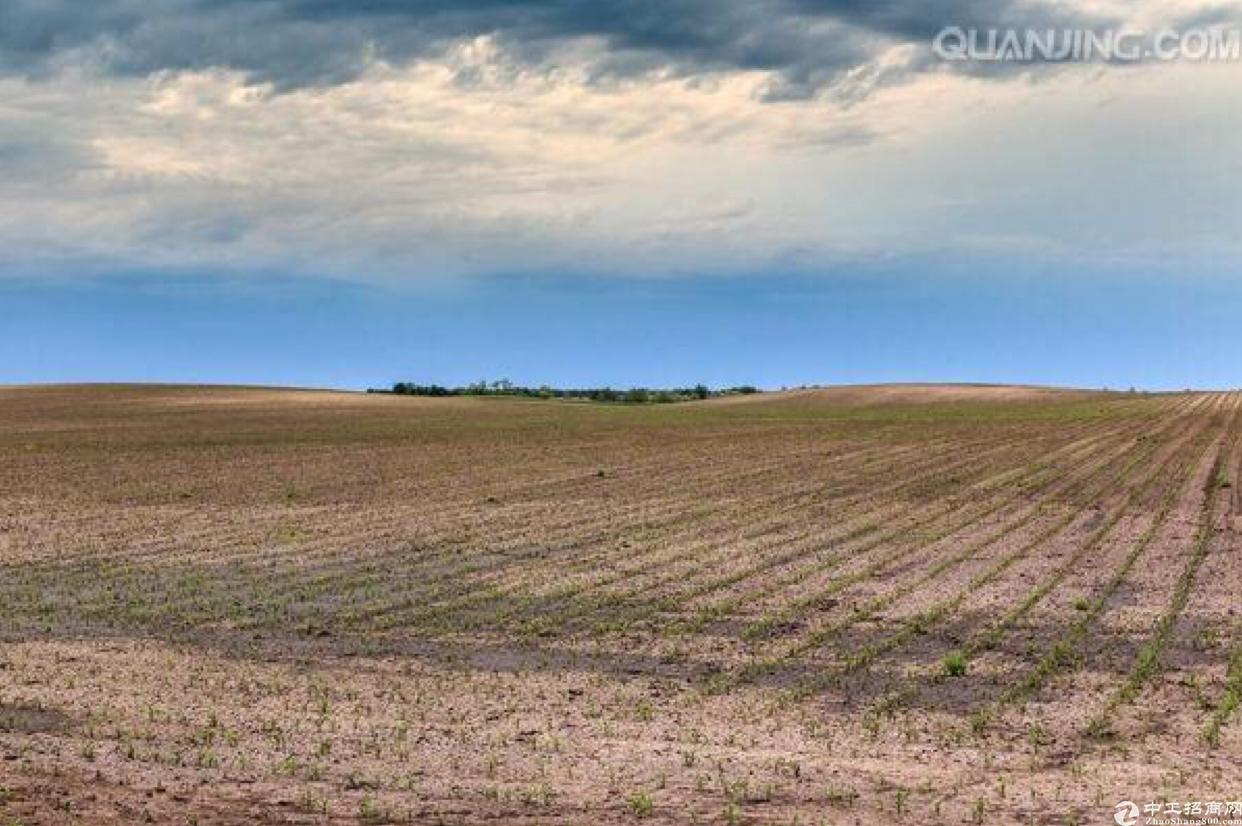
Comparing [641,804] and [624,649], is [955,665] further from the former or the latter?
[641,804]

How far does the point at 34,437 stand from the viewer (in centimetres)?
5644

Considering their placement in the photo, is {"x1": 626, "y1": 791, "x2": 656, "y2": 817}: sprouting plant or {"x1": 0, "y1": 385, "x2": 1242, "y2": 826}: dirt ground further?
{"x1": 0, "y1": 385, "x2": 1242, "y2": 826}: dirt ground

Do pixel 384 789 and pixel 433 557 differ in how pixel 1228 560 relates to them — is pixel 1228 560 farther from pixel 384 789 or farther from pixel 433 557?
pixel 384 789

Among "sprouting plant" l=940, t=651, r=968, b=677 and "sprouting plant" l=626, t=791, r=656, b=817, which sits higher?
"sprouting plant" l=940, t=651, r=968, b=677

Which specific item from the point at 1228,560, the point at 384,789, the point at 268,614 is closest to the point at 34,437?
the point at 268,614

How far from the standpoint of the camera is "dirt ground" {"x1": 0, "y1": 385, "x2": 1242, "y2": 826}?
9297 mm

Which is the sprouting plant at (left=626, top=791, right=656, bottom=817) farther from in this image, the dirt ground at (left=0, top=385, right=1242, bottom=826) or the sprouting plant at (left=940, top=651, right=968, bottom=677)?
the sprouting plant at (left=940, top=651, right=968, bottom=677)

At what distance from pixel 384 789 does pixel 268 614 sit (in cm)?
807

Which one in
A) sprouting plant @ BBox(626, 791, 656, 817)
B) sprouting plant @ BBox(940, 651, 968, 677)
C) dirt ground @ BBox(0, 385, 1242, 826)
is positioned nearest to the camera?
sprouting plant @ BBox(626, 791, 656, 817)

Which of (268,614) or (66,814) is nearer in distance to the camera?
(66,814)

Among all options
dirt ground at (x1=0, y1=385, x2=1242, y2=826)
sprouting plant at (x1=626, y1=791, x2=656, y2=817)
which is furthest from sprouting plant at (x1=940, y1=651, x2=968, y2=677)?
sprouting plant at (x1=626, y1=791, x2=656, y2=817)

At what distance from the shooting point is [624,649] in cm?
1455

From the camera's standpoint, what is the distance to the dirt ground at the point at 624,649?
9297 mm

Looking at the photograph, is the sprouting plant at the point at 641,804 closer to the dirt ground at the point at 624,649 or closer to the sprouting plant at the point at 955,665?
the dirt ground at the point at 624,649
